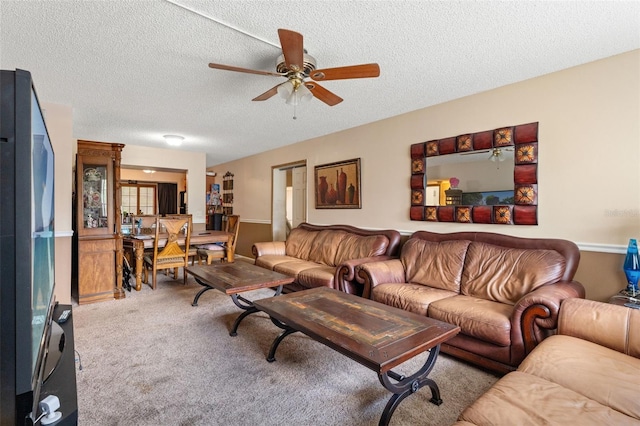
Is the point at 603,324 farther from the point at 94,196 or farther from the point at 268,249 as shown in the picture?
the point at 94,196

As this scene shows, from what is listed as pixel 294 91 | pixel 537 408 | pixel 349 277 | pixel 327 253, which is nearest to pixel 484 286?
pixel 349 277

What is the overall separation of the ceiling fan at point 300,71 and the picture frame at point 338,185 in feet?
6.09

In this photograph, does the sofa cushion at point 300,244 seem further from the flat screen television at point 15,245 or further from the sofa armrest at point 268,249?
the flat screen television at point 15,245

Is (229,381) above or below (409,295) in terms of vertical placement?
below

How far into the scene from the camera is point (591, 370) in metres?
1.42

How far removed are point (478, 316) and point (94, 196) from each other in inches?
175

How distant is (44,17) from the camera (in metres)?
1.90

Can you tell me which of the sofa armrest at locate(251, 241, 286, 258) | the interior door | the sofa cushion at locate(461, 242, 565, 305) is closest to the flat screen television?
the sofa cushion at locate(461, 242, 565, 305)

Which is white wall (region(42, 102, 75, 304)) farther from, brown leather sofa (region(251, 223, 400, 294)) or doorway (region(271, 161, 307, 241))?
doorway (region(271, 161, 307, 241))

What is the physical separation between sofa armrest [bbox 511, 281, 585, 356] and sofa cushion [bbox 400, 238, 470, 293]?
2.67 feet

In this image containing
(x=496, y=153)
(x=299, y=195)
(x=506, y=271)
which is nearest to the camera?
(x=506, y=271)

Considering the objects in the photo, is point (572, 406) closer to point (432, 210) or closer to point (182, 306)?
point (432, 210)

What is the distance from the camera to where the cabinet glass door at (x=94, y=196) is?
12.5 ft

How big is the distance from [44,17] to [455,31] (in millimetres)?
2622
